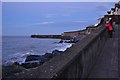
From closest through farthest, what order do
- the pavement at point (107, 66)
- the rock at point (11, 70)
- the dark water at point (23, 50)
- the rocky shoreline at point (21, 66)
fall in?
the pavement at point (107, 66) → the rock at point (11, 70) → the rocky shoreline at point (21, 66) → the dark water at point (23, 50)

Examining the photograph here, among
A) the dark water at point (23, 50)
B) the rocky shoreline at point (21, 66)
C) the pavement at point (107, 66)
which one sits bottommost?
the dark water at point (23, 50)

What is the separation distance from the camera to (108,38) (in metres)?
16.9

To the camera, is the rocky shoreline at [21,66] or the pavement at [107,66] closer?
the pavement at [107,66]

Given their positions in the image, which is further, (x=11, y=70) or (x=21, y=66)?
(x=21, y=66)

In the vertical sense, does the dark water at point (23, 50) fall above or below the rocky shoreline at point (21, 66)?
below

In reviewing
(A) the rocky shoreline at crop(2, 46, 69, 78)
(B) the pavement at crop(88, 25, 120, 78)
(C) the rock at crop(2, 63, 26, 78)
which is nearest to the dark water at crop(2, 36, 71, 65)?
(A) the rocky shoreline at crop(2, 46, 69, 78)

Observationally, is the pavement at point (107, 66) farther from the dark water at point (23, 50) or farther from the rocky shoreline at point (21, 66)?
the dark water at point (23, 50)

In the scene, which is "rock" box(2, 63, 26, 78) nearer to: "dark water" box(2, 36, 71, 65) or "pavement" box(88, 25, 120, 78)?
"pavement" box(88, 25, 120, 78)

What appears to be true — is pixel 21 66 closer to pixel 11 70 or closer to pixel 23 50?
pixel 11 70

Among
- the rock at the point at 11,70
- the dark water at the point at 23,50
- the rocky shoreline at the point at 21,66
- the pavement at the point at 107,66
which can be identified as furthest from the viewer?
the dark water at the point at 23,50

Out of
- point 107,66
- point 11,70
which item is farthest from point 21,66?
point 107,66

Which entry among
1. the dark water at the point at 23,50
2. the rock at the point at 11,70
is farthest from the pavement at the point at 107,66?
the dark water at the point at 23,50

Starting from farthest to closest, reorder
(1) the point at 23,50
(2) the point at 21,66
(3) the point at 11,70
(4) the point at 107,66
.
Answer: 1. (1) the point at 23,50
2. (2) the point at 21,66
3. (3) the point at 11,70
4. (4) the point at 107,66

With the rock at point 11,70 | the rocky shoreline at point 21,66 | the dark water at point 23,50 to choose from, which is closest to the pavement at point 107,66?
the rocky shoreline at point 21,66
